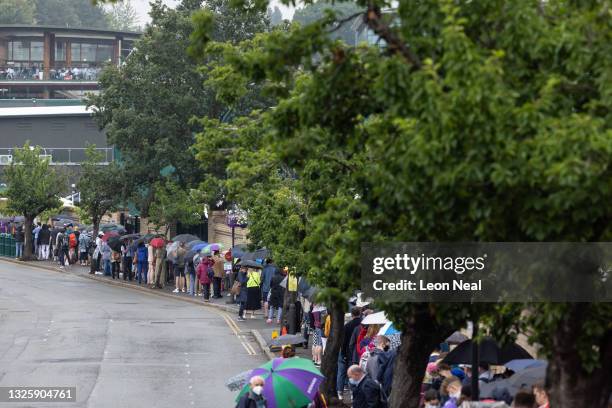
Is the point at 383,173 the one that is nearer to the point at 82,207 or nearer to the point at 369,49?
the point at 369,49

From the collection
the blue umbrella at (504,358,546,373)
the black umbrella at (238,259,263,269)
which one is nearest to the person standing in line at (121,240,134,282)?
the black umbrella at (238,259,263,269)

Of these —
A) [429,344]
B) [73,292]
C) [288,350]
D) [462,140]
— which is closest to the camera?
[462,140]

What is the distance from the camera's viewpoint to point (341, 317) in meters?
22.2

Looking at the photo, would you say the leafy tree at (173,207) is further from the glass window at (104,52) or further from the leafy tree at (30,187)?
the glass window at (104,52)

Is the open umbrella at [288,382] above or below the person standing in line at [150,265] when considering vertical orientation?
below

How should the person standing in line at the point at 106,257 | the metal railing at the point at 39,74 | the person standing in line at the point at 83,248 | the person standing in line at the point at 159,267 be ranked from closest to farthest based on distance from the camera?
the person standing in line at the point at 159,267, the person standing in line at the point at 106,257, the person standing in line at the point at 83,248, the metal railing at the point at 39,74

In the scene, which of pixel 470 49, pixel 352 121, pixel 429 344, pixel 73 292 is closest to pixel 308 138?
pixel 352 121

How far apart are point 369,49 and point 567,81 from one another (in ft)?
Result: 5.72

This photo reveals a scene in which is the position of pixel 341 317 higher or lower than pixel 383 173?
lower

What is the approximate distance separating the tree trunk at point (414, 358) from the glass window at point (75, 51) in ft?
306

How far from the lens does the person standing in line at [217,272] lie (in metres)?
39.4

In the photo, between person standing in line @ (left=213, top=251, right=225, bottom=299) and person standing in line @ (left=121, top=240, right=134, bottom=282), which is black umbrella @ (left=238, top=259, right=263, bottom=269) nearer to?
person standing in line @ (left=213, top=251, right=225, bottom=299)

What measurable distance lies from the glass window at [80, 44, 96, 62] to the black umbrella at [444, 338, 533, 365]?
92.4m

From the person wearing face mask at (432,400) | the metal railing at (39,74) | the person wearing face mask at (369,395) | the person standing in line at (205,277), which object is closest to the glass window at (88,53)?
the metal railing at (39,74)
